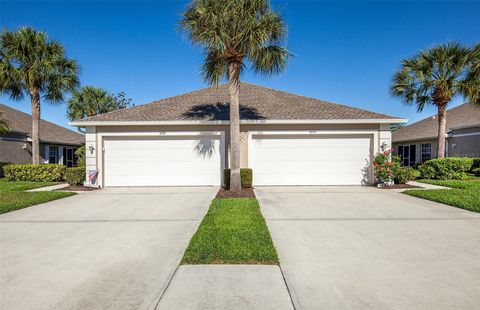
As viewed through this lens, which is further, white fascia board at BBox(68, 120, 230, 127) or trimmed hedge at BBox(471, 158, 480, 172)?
trimmed hedge at BBox(471, 158, 480, 172)

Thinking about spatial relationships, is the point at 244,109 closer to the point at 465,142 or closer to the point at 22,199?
the point at 22,199

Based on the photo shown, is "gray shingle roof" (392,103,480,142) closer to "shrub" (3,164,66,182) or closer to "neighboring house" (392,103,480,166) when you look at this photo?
"neighboring house" (392,103,480,166)

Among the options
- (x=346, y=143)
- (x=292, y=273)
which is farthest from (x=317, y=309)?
(x=346, y=143)

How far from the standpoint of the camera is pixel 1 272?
11.4ft

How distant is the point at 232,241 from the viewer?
4.36m

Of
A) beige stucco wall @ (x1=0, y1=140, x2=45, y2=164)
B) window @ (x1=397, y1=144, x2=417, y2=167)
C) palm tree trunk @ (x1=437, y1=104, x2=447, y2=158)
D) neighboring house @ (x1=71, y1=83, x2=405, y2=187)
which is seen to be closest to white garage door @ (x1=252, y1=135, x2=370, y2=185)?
neighboring house @ (x1=71, y1=83, x2=405, y2=187)

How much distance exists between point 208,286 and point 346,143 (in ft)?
33.3

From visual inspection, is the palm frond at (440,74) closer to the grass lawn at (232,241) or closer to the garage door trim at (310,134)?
the garage door trim at (310,134)

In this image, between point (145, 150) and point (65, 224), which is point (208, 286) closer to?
point (65, 224)

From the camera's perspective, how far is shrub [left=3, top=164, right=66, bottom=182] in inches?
534

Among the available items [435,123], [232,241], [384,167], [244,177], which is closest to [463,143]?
[435,123]

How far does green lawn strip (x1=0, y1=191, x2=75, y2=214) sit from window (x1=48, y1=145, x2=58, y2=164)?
12225 millimetres

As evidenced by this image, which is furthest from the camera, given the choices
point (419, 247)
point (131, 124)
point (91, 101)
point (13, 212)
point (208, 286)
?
point (91, 101)

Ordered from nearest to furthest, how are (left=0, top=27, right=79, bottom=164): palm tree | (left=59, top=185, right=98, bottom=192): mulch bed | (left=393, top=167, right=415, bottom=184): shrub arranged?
(left=59, top=185, right=98, bottom=192): mulch bed → (left=393, top=167, right=415, bottom=184): shrub → (left=0, top=27, right=79, bottom=164): palm tree
